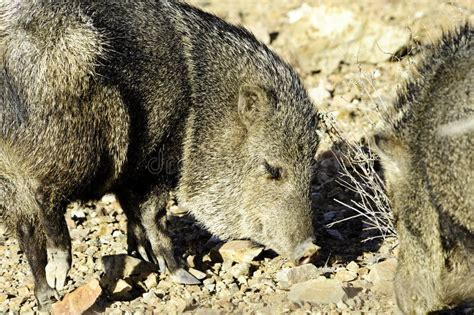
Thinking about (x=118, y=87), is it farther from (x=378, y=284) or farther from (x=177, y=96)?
(x=378, y=284)

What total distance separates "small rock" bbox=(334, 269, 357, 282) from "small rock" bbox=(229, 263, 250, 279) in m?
0.57

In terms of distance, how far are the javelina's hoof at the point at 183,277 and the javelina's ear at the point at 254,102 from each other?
39.6 inches

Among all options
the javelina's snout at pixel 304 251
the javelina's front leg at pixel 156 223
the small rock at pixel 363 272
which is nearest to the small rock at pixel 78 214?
the javelina's front leg at pixel 156 223

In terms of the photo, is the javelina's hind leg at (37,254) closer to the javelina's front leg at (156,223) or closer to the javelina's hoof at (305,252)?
the javelina's front leg at (156,223)

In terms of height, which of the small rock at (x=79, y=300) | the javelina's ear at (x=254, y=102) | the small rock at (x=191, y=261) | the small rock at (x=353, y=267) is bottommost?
the small rock at (x=191, y=261)

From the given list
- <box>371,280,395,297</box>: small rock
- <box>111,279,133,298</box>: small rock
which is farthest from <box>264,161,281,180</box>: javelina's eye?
<box>111,279,133,298</box>: small rock

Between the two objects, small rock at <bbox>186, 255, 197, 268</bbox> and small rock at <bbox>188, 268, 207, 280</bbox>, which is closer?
small rock at <bbox>188, 268, 207, 280</bbox>

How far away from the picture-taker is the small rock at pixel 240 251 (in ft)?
18.2

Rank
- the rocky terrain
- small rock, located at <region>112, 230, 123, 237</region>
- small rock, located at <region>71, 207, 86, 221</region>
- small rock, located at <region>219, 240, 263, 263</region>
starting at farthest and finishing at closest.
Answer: small rock, located at <region>71, 207, 86, 221</region>
small rock, located at <region>112, 230, 123, 237</region>
small rock, located at <region>219, 240, 263, 263</region>
the rocky terrain

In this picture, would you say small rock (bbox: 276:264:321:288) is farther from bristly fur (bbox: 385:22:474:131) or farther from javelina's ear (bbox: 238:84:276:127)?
bristly fur (bbox: 385:22:474:131)

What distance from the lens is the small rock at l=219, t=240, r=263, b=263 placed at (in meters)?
5.56

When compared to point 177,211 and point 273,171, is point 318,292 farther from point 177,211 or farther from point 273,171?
point 177,211

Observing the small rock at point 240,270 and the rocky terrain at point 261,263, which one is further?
the small rock at point 240,270

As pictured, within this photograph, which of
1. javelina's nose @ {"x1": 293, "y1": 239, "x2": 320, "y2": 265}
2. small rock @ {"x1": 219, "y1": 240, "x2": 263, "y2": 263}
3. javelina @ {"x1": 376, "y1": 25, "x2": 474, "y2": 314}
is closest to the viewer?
javelina @ {"x1": 376, "y1": 25, "x2": 474, "y2": 314}
